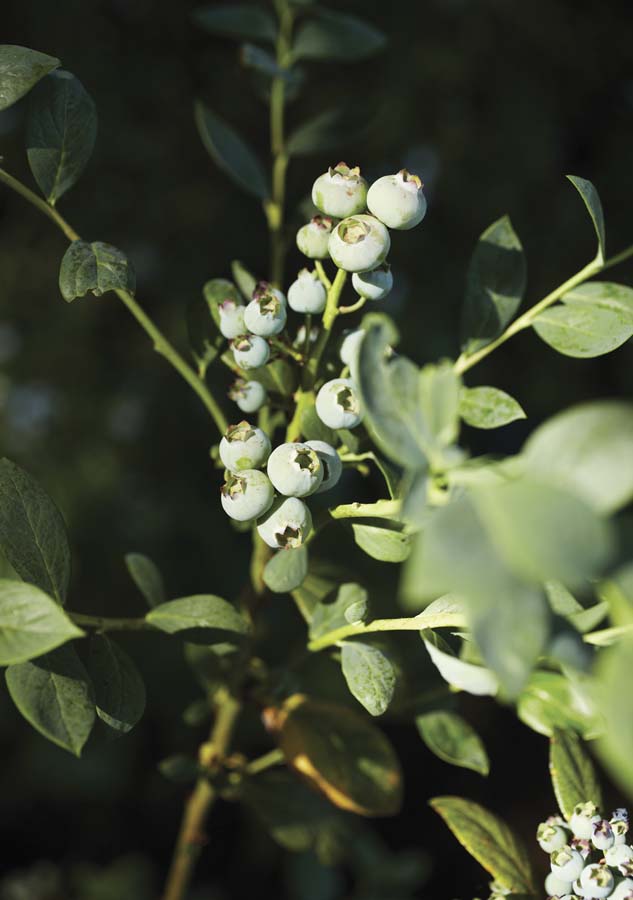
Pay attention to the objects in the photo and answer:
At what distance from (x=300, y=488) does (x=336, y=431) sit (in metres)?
0.08

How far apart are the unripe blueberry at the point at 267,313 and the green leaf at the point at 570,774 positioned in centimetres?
29

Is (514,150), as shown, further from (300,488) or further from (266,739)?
(300,488)

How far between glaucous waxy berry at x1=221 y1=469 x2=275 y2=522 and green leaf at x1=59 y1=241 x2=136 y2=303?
127 millimetres

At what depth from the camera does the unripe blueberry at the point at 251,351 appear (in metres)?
0.52

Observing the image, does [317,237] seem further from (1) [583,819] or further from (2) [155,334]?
(1) [583,819]

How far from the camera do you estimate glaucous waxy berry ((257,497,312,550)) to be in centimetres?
46

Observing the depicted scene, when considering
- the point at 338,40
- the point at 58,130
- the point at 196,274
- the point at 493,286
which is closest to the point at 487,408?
the point at 493,286

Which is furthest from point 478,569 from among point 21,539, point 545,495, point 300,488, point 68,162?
point 68,162

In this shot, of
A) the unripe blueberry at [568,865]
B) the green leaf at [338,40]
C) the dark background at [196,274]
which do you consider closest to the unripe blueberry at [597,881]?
the unripe blueberry at [568,865]

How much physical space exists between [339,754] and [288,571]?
0.24 metres

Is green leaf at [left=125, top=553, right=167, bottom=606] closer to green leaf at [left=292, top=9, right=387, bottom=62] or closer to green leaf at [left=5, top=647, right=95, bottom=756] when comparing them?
green leaf at [left=5, top=647, right=95, bottom=756]

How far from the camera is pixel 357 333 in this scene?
19.8 inches

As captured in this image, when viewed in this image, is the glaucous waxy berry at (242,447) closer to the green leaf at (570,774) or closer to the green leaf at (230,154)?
the green leaf at (570,774)

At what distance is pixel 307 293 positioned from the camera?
521 millimetres
